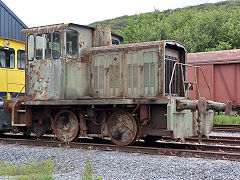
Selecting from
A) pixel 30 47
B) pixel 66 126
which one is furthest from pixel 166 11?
pixel 66 126

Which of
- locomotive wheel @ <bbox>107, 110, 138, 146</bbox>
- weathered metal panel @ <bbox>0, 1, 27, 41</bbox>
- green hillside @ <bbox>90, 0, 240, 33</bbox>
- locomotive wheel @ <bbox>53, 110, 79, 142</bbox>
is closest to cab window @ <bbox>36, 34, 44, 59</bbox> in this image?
locomotive wheel @ <bbox>53, 110, 79, 142</bbox>

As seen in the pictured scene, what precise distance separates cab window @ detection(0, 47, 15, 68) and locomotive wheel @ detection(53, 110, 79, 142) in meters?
3.26

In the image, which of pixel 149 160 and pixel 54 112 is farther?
pixel 54 112

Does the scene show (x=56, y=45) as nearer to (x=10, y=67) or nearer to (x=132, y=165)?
(x=10, y=67)

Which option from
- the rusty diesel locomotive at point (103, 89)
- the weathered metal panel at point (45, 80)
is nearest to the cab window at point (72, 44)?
the rusty diesel locomotive at point (103, 89)

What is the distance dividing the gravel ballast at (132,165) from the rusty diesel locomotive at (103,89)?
1136mm

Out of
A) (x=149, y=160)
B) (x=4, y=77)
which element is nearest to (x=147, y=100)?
(x=149, y=160)

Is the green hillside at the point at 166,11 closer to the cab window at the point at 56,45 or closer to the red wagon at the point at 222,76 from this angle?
the red wagon at the point at 222,76

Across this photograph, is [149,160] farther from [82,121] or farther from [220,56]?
[220,56]

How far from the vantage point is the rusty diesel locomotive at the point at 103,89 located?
317 inches

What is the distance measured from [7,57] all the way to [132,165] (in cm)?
713

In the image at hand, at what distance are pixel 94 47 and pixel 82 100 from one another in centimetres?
167

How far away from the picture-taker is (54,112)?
9.66 m

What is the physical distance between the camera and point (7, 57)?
11.2 m
